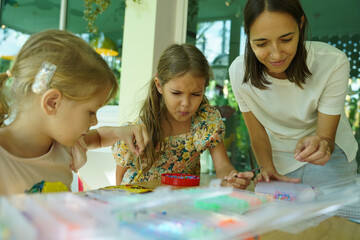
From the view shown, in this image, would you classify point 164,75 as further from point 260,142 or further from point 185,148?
point 260,142

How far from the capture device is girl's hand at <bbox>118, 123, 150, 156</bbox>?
1.05 m

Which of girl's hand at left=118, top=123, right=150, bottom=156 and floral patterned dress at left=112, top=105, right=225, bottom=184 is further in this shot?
floral patterned dress at left=112, top=105, right=225, bottom=184

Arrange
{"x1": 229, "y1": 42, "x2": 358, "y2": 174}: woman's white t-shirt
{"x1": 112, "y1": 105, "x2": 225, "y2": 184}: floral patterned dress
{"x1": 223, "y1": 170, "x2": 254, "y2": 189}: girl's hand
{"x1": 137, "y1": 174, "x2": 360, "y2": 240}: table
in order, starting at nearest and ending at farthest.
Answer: {"x1": 137, "y1": 174, "x2": 360, "y2": 240}: table, {"x1": 223, "y1": 170, "x2": 254, "y2": 189}: girl's hand, {"x1": 229, "y1": 42, "x2": 358, "y2": 174}: woman's white t-shirt, {"x1": 112, "y1": 105, "x2": 225, "y2": 184}: floral patterned dress

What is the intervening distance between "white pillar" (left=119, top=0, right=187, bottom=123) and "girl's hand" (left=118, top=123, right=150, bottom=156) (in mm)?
1220

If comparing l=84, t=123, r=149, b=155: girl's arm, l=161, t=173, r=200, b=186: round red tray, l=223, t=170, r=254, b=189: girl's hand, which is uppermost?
l=84, t=123, r=149, b=155: girl's arm

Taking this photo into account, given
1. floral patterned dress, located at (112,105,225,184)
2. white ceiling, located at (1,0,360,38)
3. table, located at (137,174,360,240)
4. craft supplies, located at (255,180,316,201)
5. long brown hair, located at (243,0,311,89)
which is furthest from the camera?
white ceiling, located at (1,0,360,38)

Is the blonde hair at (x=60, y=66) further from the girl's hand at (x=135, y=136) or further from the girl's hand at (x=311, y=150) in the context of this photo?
the girl's hand at (x=311, y=150)

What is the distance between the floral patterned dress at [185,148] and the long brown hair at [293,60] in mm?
231

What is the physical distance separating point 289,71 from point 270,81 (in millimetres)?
87

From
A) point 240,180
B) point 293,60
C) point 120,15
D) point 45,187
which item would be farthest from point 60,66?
point 120,15

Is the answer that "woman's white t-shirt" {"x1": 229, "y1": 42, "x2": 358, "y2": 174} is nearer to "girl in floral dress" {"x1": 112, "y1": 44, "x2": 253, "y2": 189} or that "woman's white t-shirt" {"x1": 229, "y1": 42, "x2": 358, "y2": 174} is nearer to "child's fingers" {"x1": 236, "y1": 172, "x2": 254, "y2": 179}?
"girl in floral dress" {"x1": 112, "y1": 44, "x2": 253, "y2": 189}

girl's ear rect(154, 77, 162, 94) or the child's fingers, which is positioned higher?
girl's ear rect(154, 77, 162, 94)

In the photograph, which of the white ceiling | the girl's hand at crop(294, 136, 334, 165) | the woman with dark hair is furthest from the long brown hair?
the white ceiling

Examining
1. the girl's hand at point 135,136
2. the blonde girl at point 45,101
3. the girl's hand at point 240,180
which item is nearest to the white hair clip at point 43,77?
the blonde girl at point 45,101
